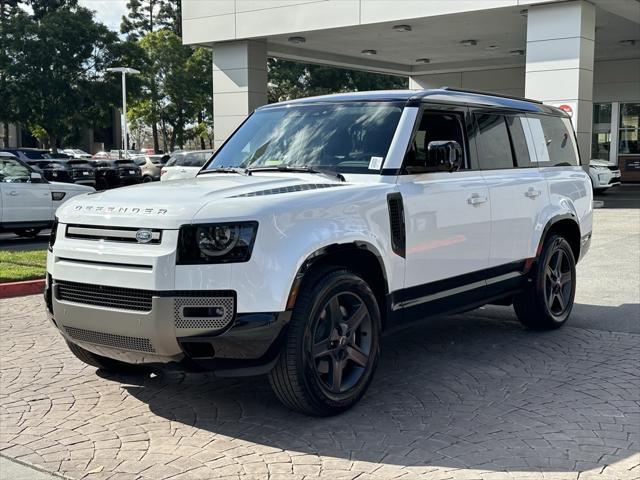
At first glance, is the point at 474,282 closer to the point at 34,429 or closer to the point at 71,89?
the point at 34,429

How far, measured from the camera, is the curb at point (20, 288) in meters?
8.75

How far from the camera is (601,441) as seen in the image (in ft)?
14.0

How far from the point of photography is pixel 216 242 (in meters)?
4.12

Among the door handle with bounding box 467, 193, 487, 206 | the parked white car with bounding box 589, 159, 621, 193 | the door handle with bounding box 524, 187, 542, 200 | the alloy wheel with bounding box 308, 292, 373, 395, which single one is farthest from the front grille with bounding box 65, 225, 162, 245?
the parked white car with bounding box 589, 159, 621, 193

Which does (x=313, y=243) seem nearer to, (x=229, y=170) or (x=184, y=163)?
(x=229, y=170)

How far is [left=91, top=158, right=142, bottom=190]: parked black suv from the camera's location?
25.9m

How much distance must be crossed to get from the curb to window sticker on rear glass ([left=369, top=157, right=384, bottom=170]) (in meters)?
5.45

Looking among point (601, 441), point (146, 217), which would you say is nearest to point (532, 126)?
point (601, 441)

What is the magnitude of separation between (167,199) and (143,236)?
11.4 inches

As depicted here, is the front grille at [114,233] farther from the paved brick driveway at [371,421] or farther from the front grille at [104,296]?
the paved brick driveway at [371,421]

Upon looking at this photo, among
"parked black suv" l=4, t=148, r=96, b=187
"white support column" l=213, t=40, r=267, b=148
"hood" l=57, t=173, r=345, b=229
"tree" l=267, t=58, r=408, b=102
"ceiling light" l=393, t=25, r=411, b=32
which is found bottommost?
"parked black suv" l=4, t=148, r=96, b=187

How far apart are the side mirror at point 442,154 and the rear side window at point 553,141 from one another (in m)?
1.74

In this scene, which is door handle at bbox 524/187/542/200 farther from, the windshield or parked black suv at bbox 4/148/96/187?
parked black suv at bbox 4/148/96/187

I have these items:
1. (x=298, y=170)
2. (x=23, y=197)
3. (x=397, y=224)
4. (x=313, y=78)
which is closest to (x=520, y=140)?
(x=397, y=224)
